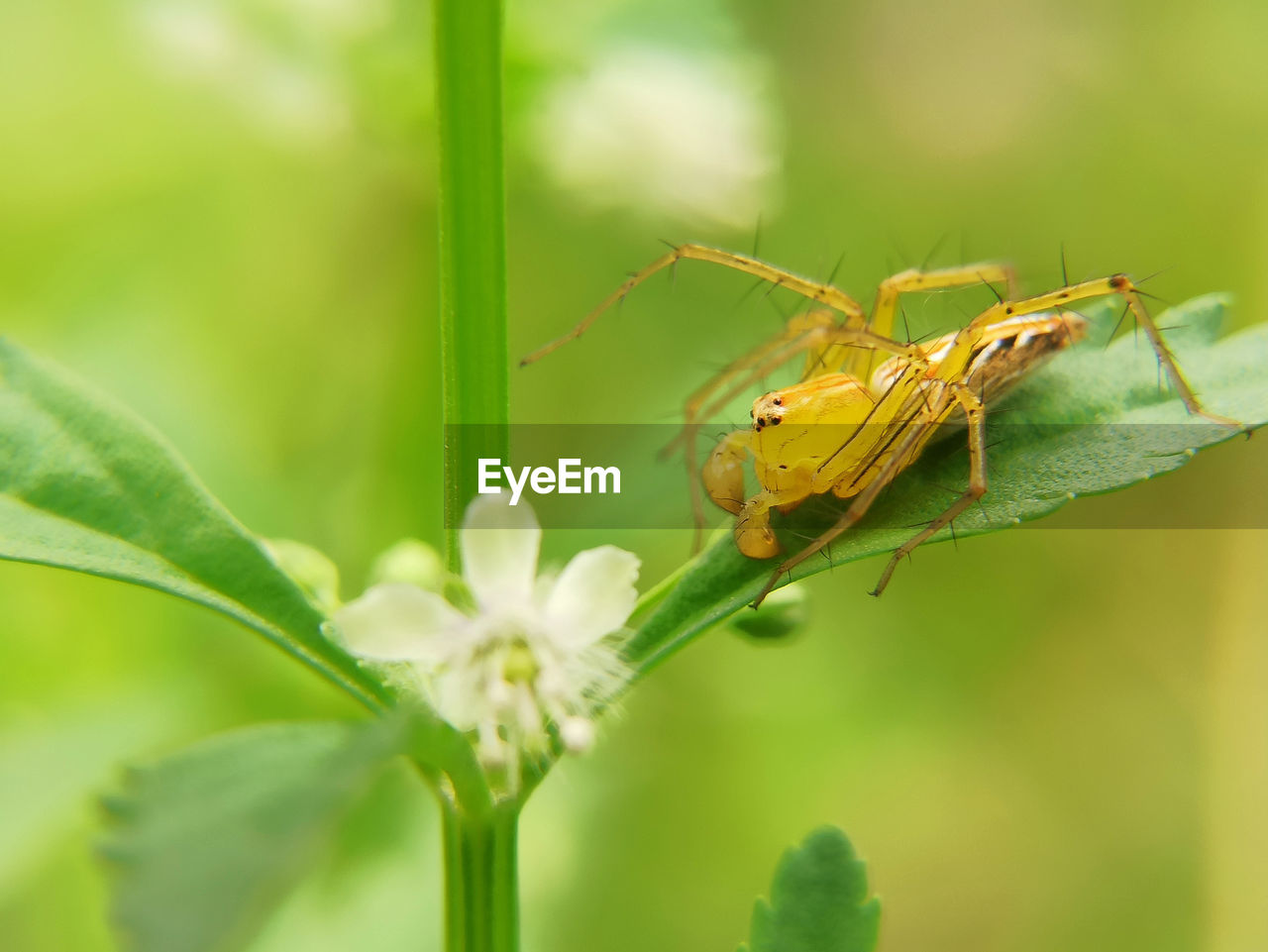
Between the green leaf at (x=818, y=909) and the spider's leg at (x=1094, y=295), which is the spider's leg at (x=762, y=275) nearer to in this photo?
the spider's leg at (x=1094, y=295)

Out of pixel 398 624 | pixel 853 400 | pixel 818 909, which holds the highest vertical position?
pixel 853 400

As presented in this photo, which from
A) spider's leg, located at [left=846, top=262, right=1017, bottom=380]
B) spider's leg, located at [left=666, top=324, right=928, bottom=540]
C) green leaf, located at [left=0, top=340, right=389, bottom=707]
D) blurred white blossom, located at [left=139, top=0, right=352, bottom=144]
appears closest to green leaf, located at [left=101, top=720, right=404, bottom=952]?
green leaf, located at [left=0, top=340, right=389, bottom=707]

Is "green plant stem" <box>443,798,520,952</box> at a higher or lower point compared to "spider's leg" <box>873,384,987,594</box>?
lower

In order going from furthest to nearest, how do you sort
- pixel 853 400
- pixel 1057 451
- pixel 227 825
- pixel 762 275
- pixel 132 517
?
pixel 762 275 → pixel 853 400 → pixel 1057 451 → pixel 132 517 → pixel 227 825

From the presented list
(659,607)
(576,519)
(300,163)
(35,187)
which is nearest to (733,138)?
(576,519)

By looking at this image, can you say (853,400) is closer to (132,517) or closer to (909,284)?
(909,284)

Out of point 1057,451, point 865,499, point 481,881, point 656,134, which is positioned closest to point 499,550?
point 481,881

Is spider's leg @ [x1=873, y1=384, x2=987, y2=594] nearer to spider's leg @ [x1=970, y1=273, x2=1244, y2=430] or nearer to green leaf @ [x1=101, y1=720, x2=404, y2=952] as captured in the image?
spider's leg @ [x1=970, y1=273, x2=1244, y2=430]

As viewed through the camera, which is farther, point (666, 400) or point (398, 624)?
point (666, 400)
